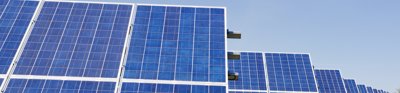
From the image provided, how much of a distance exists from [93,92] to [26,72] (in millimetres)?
4516

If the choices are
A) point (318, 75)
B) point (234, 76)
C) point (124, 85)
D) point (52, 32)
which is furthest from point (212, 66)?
point (318, 75)

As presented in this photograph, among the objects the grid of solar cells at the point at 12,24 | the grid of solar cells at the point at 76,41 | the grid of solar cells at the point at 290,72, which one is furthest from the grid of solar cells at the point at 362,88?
the grid of solar cells at the point at 12,24

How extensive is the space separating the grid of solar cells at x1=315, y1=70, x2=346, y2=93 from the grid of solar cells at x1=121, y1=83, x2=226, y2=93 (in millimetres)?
24481

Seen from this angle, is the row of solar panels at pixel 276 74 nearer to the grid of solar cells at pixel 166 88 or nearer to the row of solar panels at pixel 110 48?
the row of solar panels at pixel 110 48

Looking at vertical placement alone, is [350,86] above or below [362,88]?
below

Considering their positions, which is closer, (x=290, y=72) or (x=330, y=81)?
(x=290, y=72)

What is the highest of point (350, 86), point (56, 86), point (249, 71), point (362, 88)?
point (362, 88)

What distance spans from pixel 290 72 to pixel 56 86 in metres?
24.5

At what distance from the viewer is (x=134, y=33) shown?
87.8 ft

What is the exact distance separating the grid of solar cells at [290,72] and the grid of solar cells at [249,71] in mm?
799

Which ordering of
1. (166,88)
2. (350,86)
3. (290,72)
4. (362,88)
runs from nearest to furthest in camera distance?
(166,88), (290,72), (350,86), (362,88)

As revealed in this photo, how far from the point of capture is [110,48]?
25.3 metres

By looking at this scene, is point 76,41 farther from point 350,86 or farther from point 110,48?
point 350,86

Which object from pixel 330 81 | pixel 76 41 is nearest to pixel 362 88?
pixel 330 81
